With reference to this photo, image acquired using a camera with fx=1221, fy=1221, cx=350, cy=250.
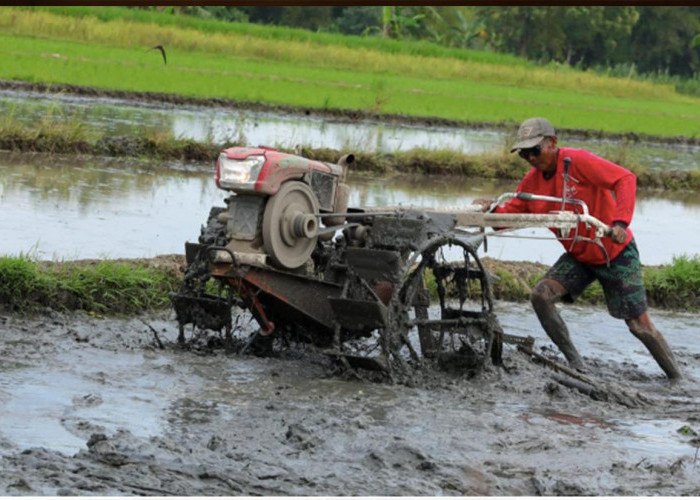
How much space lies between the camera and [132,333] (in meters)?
7.29

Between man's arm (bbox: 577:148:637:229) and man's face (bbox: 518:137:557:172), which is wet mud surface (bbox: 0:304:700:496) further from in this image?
man's face (bbox: 518:137:557:172)

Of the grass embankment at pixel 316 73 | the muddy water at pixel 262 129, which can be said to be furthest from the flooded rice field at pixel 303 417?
the grass embankment at pixel 316 73

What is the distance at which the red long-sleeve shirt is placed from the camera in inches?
269

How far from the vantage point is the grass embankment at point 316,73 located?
25.1 meters

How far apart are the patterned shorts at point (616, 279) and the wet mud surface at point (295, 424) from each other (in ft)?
1.54

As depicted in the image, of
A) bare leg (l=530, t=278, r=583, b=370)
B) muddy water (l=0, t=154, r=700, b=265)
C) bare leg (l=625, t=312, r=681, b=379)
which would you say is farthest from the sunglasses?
muddy water (l=0, t=154, r=700, b=265)

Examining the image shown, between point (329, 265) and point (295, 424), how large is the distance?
5.12ft

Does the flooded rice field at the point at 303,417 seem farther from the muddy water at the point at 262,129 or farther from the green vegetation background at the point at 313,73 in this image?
the green vegetation background at the point at 313,73

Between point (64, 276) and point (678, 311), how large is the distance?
4.91m

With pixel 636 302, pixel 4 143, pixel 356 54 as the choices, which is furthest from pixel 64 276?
pixel 356 54

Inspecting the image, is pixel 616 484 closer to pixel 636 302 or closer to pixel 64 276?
pixel 636 302

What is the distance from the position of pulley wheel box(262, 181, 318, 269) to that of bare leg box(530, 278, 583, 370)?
5.14 feet

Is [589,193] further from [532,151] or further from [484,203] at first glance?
[484,203]

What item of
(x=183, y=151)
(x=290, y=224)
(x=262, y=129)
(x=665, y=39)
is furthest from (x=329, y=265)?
(x=665, y=39)
